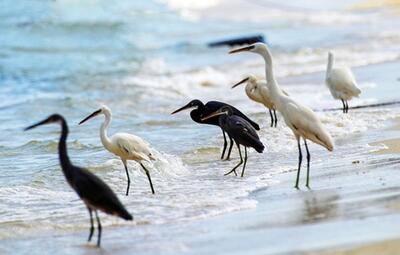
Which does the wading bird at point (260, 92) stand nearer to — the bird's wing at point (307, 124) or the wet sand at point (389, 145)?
the wet sand at point (389, 145)

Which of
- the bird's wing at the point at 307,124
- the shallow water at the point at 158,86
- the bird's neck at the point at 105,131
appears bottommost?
the shallow water at the point at 158,86

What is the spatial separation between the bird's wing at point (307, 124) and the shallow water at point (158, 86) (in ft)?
2.49

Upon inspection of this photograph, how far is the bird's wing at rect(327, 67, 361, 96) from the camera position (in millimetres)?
A: 16781

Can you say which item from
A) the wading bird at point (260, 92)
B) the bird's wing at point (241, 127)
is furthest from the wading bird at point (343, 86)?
the bird's wing at point (241, 127)

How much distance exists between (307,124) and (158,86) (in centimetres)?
1460

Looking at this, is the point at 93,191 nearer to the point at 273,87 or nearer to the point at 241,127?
the point at 273,87

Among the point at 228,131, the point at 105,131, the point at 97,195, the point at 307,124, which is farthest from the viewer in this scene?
the point at 228,131

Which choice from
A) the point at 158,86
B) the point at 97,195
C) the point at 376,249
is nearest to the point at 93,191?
the point at 97,195

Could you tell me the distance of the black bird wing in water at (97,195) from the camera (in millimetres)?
8500

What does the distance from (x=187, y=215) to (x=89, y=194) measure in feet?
Result: 4.68

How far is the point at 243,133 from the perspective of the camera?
40.9 feet

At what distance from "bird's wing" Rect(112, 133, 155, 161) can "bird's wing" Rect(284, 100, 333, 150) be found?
1.67 meters

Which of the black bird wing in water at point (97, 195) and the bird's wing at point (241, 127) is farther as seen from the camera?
the bird's wing at point (241, 127)

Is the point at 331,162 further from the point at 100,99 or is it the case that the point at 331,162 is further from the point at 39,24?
the point at 39,24
